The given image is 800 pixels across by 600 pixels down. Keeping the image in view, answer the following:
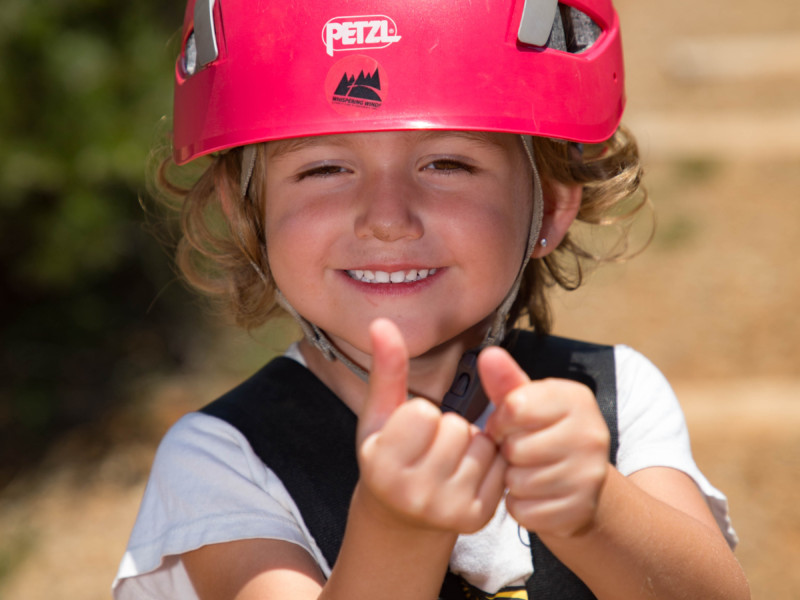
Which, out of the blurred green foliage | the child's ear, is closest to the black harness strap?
the child's ear

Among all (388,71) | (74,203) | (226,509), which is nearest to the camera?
(388,71)

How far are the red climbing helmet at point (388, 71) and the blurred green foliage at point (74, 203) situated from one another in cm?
110

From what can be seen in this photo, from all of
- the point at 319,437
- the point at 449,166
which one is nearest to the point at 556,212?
the point at 449,166

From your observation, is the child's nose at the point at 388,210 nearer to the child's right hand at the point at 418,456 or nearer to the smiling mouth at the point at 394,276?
the smiling mouth at the point at 394,276

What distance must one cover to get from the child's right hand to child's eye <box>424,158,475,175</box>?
0.72 meters

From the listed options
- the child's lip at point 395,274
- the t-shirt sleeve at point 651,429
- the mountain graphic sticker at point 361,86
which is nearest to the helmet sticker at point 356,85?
the mountain graphic sticker at point 361,86

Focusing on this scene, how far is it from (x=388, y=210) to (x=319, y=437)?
53 cm

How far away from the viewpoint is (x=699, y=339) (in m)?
5.38

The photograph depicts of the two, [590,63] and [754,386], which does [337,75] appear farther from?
[754,386]

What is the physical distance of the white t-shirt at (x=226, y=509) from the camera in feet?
6.09

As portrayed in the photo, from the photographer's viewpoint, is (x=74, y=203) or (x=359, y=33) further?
(x=74, y=203)

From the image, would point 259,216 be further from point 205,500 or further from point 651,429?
point 651,429

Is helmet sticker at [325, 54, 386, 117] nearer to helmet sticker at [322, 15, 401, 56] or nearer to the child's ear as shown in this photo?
helmet sticker at [322, 15, 401, 56]

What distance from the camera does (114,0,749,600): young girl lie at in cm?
175
